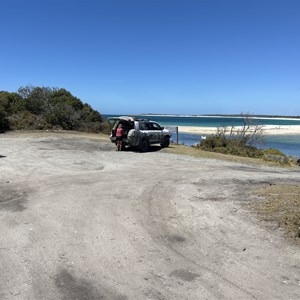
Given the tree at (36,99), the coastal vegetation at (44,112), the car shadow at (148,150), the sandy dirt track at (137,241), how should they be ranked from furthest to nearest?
1. the tree at (36,99)
2. the coastal vegetation at (44,112)
3. the car shadow at (148,150)
4. the sandy dirt track at (137,241)

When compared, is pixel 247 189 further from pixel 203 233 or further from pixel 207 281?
pixel 207 281

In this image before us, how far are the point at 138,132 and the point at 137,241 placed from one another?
15.2 meters

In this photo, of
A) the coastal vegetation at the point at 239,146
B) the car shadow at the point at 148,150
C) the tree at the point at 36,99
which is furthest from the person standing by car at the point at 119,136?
the tree at the point at 36,99

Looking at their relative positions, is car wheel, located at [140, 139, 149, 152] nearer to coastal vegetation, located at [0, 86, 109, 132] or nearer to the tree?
coastal vegetation, located at [0, 86, 109, 132]

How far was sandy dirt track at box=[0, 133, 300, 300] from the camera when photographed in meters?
4.99

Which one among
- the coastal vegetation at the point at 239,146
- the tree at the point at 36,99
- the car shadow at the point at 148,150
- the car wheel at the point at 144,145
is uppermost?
the tree at the point at 36,99

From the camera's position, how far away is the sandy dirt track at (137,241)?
499cm

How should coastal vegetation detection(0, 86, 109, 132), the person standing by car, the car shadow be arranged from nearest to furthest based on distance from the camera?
the person standing by car < the car shadow < coastal vegetation detection(0, 86, 109, 132)

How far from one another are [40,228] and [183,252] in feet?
9.17

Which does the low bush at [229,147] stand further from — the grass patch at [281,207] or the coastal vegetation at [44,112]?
the grass patch at [281,207]

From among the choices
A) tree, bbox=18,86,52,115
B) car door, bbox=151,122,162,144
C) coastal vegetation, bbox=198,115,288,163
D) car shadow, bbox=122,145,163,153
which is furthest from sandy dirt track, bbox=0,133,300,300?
tree, bbox=18,86,52,115

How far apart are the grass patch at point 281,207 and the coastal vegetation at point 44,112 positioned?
26.8m

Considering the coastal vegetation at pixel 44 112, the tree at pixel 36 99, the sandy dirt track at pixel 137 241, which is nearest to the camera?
the sandy dirt track at pixel 137 241

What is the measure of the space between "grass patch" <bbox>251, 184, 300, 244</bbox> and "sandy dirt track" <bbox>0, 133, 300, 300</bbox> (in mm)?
290
